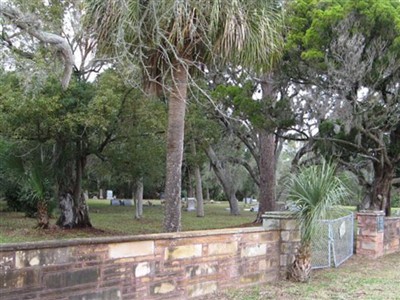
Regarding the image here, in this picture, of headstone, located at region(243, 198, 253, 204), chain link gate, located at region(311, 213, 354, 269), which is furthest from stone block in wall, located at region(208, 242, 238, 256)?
headstone, located at region(243, 198, 253, 204)

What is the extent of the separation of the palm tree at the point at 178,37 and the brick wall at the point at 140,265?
2.08 m

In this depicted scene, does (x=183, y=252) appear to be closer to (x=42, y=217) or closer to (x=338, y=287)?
(x=338, y=287)

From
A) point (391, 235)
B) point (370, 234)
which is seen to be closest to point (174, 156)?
point (370, 234)

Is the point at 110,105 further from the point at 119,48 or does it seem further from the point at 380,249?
the point at 380,249

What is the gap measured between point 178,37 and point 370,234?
6.26 meters

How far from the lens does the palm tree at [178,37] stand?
752 centimetres

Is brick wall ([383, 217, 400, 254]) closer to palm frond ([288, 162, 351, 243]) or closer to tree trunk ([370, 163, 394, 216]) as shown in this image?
tree trunk ([370, 163, 394, 216])

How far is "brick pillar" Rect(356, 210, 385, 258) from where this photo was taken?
10.4m

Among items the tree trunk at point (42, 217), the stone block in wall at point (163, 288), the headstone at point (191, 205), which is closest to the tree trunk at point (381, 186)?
the stone block in wall at point (163, 288)

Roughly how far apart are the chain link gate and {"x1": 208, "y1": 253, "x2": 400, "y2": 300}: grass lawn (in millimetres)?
214

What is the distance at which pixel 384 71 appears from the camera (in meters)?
10.2

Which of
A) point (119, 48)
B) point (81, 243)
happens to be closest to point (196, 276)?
point (81, 243)

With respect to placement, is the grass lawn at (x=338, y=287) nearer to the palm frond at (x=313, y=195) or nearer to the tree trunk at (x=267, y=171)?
the palm frond at (x=313, y=195)

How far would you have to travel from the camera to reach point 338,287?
7.21 meters
